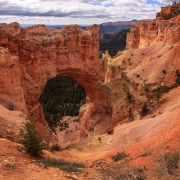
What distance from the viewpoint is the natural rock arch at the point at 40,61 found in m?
21.1

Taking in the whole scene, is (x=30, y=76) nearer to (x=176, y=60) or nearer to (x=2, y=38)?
(x=2, y=38)

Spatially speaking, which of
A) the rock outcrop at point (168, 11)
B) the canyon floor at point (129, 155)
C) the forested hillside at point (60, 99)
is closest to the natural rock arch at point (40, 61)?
the canyon floor at point (129, 155)

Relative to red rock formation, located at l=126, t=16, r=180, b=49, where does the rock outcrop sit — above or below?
above

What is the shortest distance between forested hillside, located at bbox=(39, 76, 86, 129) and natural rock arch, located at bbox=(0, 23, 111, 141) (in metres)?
13.9

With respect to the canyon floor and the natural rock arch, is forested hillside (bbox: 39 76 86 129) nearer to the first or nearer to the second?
the natural rock arch

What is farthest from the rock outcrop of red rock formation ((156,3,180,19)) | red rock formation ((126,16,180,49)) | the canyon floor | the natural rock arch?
the canyon floor

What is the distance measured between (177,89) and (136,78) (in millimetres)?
6023

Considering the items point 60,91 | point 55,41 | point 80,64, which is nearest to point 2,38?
point 55,41

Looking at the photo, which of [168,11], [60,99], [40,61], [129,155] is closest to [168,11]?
[168,11]

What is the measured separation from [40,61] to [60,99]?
2514cm

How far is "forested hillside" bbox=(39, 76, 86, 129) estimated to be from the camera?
146 feet

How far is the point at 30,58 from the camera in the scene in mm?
25562

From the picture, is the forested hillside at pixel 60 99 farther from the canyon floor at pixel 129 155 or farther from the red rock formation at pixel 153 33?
Answer: the canyon floor at pixel 129 155

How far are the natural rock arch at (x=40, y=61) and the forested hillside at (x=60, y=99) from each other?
13903mm
